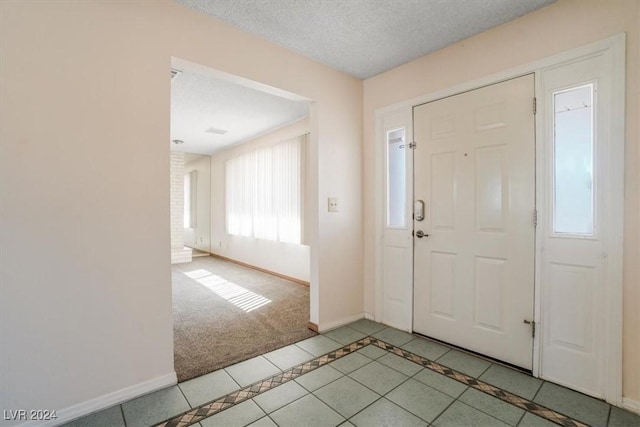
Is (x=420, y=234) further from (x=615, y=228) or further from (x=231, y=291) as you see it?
(x=231, y=291)

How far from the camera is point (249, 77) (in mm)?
2359

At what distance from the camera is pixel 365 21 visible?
2.19 m

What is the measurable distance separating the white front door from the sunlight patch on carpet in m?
2.03

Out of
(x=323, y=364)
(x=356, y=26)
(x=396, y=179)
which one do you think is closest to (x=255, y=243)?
(x=396, y=179)

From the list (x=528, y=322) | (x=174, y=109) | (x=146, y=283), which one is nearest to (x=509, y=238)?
(x=528, y=322)

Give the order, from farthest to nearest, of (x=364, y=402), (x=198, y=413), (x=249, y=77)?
1. (x=249, y=77)
2. (x=364, y=402)
3. (x=198, y=413)

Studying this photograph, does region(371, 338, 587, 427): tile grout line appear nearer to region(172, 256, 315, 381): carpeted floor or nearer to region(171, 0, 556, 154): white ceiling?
region(172, 256, 315, 381): carpeted floor

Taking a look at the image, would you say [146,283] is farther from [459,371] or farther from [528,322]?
[528,322]

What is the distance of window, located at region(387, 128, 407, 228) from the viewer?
9.55 feet

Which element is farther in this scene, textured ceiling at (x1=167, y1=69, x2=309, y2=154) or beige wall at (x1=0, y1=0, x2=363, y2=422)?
textured ceiling at (x1=167, y1=69, x2=309, y2=154)

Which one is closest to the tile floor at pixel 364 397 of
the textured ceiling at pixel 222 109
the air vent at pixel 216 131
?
the textured ceiling at pixel 222 109

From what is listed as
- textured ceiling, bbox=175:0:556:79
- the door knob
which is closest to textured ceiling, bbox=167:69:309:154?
textured ceiling, bbox=175:0:556:79

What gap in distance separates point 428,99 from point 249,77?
1669 mm

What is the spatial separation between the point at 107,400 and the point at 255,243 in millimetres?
4109
